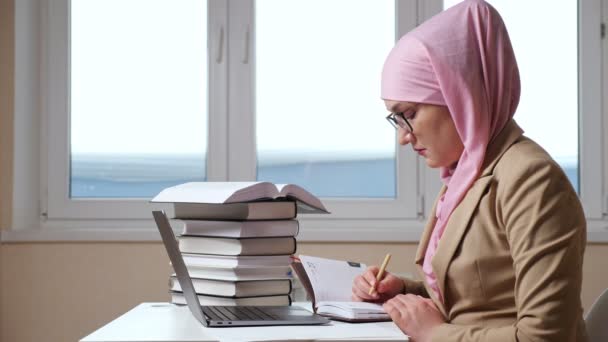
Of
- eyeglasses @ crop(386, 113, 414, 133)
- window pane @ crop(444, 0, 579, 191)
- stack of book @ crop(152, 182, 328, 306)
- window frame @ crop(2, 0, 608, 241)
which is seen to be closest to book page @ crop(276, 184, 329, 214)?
stack of book @ crop(152, 182, 328, 306)

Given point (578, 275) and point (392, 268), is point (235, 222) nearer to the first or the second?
point (578, 275)

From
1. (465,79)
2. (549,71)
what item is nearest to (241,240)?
(465,79)

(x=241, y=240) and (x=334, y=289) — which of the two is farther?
(x=334, y=289)

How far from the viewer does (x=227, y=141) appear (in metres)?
3.21

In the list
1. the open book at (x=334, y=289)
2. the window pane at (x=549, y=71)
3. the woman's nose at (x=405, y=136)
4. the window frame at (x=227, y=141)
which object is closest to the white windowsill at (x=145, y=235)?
the window frame at (x=227, y=141)

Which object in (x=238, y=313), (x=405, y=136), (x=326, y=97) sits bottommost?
(x=238, y=313)

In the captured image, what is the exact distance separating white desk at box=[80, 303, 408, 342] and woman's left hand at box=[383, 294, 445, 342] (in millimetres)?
23

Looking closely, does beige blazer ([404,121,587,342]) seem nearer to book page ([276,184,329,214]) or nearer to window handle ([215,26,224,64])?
book page ([276,184,329,214])

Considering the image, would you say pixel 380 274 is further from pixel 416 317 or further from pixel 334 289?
pixel 416 317

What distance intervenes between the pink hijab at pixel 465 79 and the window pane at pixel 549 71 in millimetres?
1667

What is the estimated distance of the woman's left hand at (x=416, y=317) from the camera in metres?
1.52

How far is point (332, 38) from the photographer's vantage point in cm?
327

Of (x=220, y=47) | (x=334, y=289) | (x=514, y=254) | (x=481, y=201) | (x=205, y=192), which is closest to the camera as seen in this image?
(x=514, y=254)

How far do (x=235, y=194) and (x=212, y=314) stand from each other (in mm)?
235
